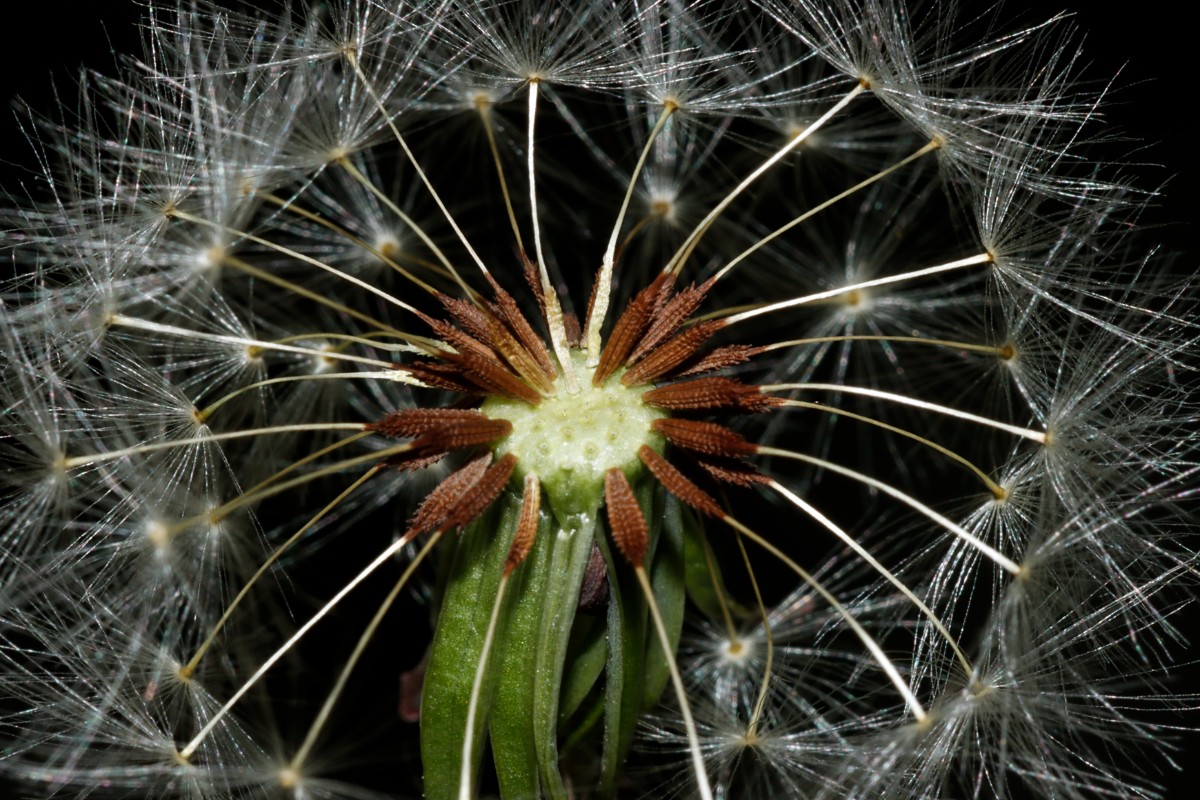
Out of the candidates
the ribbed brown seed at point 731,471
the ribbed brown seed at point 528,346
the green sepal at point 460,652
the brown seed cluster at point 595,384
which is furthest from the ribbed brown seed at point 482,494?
the ribbed brown seed at point 731,471

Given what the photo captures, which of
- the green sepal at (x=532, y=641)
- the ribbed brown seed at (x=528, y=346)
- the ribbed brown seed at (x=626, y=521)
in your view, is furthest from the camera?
the ribbed brown seed at (x=528, y=346)

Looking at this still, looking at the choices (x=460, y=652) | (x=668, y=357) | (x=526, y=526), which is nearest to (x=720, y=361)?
(x=668, y=357)

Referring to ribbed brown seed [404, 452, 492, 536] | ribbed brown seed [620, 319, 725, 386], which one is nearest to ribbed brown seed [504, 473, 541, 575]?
ribbed brown seed [404, 452, 492, 536]

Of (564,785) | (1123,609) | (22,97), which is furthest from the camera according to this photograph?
(22,97)

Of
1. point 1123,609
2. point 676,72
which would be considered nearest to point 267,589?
point 676,72

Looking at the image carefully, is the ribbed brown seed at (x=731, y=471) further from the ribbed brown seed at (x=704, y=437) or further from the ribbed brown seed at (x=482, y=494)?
the ribbed brown seed at (x=482, y=494)

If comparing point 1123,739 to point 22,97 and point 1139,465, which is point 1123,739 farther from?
point 22,97
